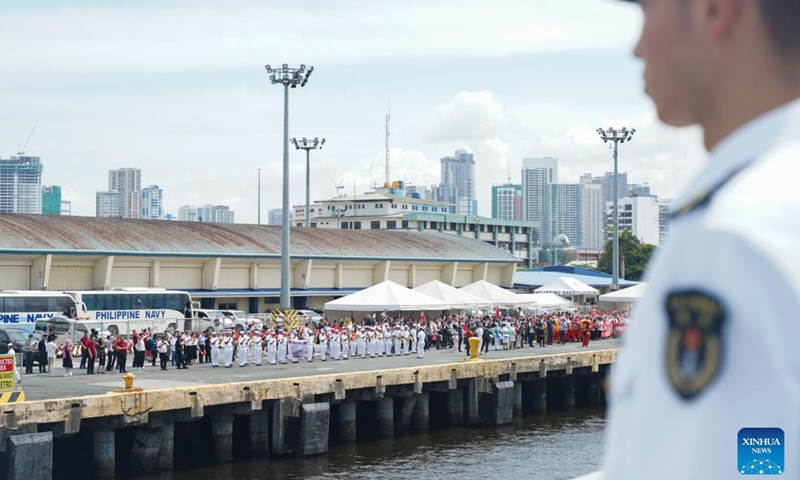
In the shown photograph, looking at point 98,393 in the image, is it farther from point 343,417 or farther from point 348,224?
point 348,224

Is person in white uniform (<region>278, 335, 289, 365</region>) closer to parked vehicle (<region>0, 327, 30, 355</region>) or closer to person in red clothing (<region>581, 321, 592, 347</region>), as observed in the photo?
parked vehicle (<region>0, 327, 30, 355</region>)

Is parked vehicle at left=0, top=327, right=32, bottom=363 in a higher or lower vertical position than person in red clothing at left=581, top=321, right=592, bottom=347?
higher

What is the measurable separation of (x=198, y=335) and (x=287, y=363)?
289 cm

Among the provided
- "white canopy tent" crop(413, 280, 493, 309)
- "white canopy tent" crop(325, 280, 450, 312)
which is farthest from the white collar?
"white canopy tent" crop(413, 280, 493, 309)

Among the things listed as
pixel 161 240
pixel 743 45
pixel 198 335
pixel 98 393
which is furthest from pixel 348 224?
pixel 743 45

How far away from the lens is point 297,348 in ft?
109

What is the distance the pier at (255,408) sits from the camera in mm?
21750

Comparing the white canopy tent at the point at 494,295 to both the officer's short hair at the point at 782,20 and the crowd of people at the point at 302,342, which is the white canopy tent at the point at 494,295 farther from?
the officer's short hair at the point at 782,20

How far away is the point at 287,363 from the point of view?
32.8m

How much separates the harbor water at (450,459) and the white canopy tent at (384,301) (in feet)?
23.7

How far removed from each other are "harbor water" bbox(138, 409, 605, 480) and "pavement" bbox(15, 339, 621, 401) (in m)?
2.31

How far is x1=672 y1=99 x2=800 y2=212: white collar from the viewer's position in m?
1.30

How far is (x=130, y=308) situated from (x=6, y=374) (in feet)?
76.6

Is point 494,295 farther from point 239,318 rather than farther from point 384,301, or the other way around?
point 239,318
